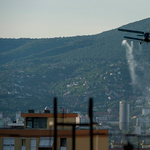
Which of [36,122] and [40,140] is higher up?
[36,122]

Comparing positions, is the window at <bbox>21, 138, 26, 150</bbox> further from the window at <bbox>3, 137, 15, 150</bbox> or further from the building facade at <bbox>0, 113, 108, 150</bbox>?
the window at <bbox>3, 137, 15, 150</bbox>

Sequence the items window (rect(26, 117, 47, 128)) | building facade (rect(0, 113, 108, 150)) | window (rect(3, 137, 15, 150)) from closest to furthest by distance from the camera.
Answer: building facade (rect(0, 113, 108, 150)), window (rect(3, 137, 15, 150)), window (rect(26, 117, 47, 128))

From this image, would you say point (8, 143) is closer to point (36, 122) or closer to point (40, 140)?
point (40, 140)

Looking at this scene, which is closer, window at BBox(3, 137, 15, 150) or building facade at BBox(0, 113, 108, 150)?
building facade at BBox(0, 113, 108, 150)

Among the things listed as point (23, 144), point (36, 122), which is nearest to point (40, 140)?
point (23, 144)

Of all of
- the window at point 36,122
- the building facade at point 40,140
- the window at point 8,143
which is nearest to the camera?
the building facade at point 40,140

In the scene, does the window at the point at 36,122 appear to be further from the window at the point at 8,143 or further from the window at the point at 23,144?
the window at the point at 8,143

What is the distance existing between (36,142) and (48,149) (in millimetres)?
1475

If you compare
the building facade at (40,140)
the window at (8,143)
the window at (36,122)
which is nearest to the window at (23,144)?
the building facade at (40,140)

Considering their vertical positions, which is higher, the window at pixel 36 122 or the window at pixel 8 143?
the window at pixel 36 122

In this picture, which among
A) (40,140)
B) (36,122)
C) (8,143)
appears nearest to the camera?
(8,143)

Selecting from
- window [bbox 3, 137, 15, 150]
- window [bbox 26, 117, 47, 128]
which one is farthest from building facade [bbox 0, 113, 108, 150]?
window [bbox 26, 117, 47, 128]

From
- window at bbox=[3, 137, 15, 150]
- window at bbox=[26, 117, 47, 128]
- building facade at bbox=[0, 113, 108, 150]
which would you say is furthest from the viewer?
window at bbox=[26, 117, 47, 128]

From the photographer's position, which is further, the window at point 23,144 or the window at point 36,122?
the window at point 36,122
